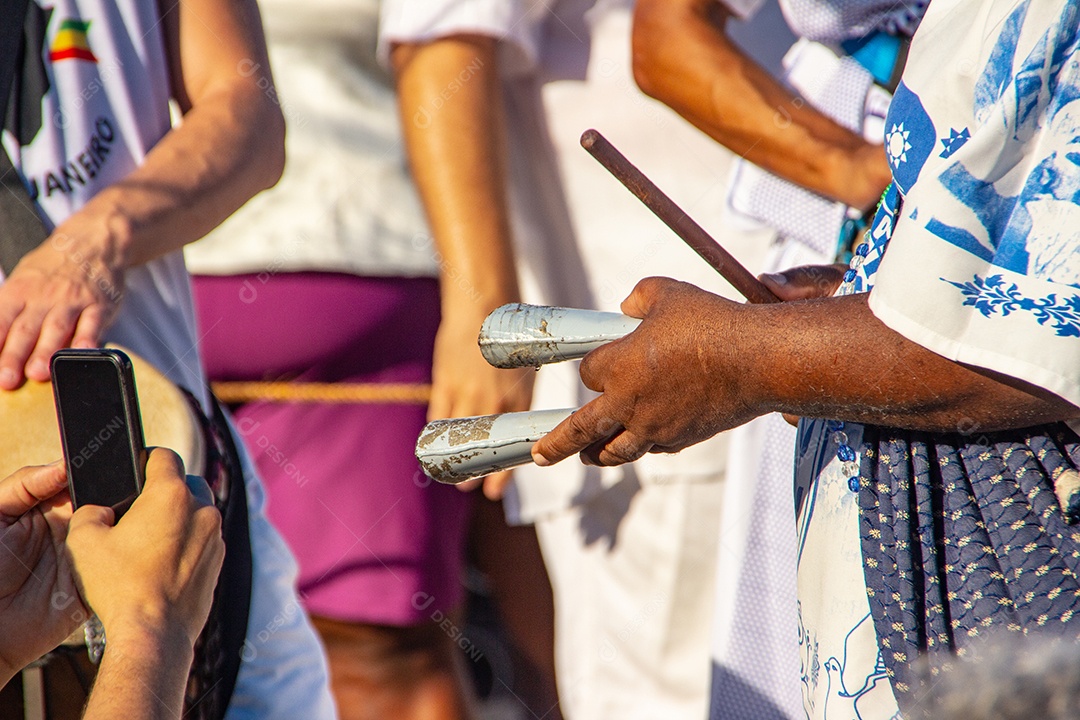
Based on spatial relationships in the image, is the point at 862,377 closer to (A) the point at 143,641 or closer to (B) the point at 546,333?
(B) the point at 546,333

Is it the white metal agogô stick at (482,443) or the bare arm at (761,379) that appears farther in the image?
the white metal agogô stick at (482,443)

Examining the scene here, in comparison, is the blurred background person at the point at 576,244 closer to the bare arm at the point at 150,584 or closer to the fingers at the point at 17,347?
the fingers at the point at 17,347

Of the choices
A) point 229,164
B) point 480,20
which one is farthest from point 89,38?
point 480,20

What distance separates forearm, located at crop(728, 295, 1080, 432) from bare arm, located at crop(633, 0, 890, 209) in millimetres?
781

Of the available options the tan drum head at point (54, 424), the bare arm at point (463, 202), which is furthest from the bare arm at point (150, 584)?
the bare arm at point (463, 202)

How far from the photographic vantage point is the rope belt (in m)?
2.32

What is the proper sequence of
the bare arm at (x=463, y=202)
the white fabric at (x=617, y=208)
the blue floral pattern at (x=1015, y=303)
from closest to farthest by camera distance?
the blue floral pattern at (x=1015, y=303) < the bare arm at (x=463, y=202) < the white fabric at (x=617, y=208)

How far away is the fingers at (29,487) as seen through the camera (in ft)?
3.53

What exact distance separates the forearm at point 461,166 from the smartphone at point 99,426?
97 centimetres

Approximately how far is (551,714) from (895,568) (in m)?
1.77

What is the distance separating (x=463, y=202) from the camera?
1992 mm

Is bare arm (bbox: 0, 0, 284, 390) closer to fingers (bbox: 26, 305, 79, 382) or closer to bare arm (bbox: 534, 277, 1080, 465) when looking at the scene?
fingers (bbox: 26, 305, 79, 382)

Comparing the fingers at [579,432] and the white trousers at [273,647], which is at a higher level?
the fingers at [579,432]

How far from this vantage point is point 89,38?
4.54ft
